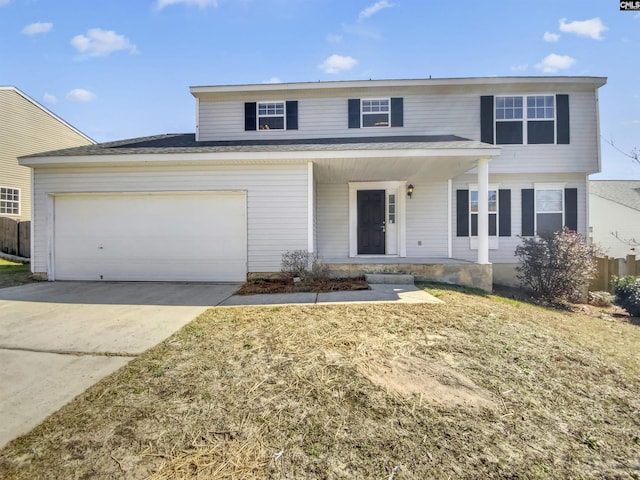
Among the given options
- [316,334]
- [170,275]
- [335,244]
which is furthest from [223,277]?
[316,334]

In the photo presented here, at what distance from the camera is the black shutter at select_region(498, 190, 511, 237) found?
9.41m

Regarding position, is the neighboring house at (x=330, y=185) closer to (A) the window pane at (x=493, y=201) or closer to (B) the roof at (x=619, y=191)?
(A) the window pane at (x=493, y=201)

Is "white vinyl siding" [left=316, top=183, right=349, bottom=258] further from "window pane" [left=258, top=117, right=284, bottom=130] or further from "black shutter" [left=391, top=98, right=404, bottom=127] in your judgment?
"black shutter" [left=391, top=98, right=404, bottom=127]

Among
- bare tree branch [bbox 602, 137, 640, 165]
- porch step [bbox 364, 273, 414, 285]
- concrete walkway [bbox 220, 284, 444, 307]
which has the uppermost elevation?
bare tree branch [bbox 602, 137, 640, 165]

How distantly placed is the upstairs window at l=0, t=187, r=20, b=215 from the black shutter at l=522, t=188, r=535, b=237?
70.3 feet

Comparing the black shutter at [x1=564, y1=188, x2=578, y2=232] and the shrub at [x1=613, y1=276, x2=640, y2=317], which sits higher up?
the black shutter at [x1=564, y1=188, x2=578, y2=232]

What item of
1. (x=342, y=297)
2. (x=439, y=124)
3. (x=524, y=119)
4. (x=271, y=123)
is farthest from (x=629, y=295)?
(x=271, y=123)

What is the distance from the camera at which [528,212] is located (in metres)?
9.41

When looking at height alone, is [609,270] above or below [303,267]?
below

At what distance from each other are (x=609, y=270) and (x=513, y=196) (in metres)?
3.26

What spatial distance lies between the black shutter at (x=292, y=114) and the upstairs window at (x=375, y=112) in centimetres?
217

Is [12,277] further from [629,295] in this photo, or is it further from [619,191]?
[619,191]

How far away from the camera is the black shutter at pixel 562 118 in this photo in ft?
30.0

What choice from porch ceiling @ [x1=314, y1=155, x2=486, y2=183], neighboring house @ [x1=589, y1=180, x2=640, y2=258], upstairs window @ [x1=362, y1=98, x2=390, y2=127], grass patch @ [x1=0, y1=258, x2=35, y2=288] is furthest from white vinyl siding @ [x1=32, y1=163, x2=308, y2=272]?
neighboring house @ [x1=589, y1=180, x2=640, y2=258]
